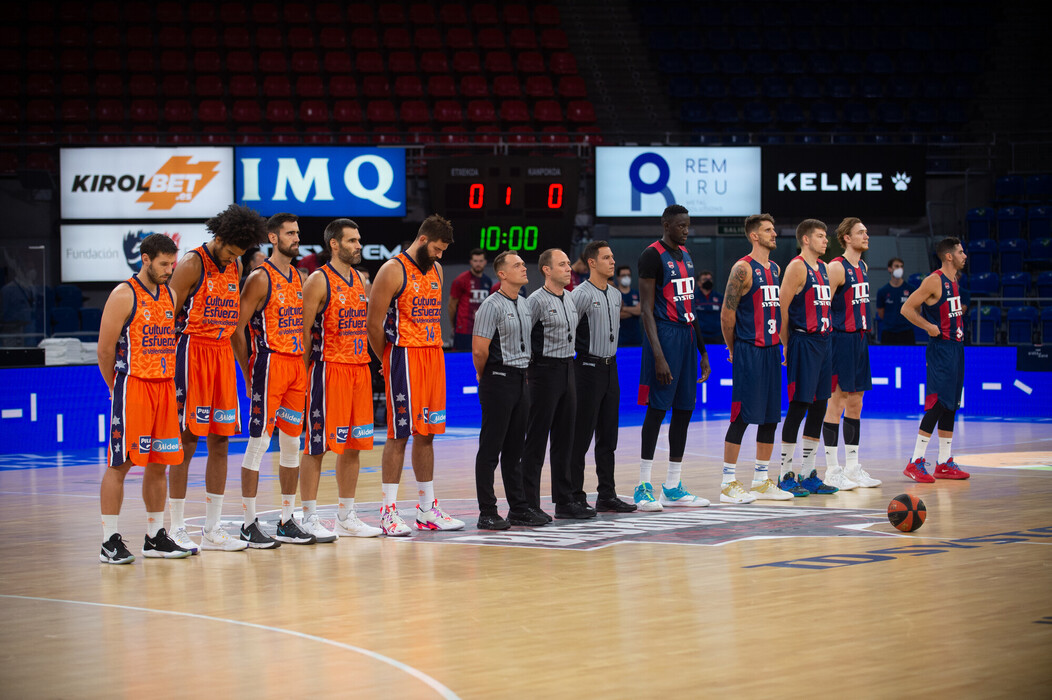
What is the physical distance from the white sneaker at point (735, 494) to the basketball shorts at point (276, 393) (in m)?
3.50

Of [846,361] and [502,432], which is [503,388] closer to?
[502,432]

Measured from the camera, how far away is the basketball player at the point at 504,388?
28.4 feet

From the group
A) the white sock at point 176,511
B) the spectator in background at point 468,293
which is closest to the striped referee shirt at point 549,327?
the white sock at point 176,511

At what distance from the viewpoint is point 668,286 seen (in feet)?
31.9

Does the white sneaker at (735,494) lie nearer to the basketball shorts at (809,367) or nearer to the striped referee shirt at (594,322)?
the basketball shorts at (809,367)

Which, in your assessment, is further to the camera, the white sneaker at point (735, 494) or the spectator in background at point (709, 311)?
the spectator in background at point (709, 311)

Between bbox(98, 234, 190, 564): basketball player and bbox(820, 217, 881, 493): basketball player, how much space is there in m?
5.42

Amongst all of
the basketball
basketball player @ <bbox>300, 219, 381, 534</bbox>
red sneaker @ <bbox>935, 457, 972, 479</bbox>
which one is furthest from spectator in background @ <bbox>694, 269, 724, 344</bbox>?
basketball player @ <bbox>300, 219, 381, 534</bbox>

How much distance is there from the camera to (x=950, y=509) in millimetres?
9320

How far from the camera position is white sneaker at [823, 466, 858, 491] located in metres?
10.5

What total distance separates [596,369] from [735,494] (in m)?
1.56

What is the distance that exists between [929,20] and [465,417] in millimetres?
15116

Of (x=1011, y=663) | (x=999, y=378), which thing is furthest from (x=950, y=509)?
(x=999, y=378)

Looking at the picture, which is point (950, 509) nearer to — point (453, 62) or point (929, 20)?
point (453, 62)
